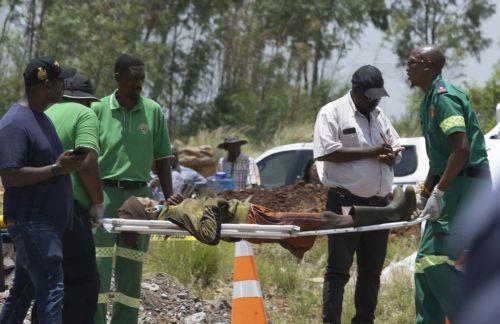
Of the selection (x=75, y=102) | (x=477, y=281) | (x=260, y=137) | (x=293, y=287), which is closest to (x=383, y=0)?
(x=260, y=137)

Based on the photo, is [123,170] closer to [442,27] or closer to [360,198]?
[360,198]

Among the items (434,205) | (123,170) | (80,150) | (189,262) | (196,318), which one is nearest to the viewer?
(80,150)

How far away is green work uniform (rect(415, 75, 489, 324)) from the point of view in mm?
6629

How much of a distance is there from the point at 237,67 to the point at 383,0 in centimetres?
679

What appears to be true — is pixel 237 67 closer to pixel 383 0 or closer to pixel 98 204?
pixel 383 0

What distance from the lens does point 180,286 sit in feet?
30.3

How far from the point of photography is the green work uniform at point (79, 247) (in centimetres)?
688

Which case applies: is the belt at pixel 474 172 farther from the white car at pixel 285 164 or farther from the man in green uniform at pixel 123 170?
the white car at pixel 285 164

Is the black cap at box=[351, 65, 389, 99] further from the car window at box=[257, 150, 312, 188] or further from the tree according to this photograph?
the tree

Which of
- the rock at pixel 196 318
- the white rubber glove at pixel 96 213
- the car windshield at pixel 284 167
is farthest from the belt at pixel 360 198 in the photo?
the car windshield at pixel 284 167

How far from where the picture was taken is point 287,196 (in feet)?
46.1

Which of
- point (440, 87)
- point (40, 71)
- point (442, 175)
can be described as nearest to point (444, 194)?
point (442, 175)

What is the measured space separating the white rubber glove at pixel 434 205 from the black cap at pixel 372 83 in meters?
1.20

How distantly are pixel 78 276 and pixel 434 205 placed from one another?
2.34 m
